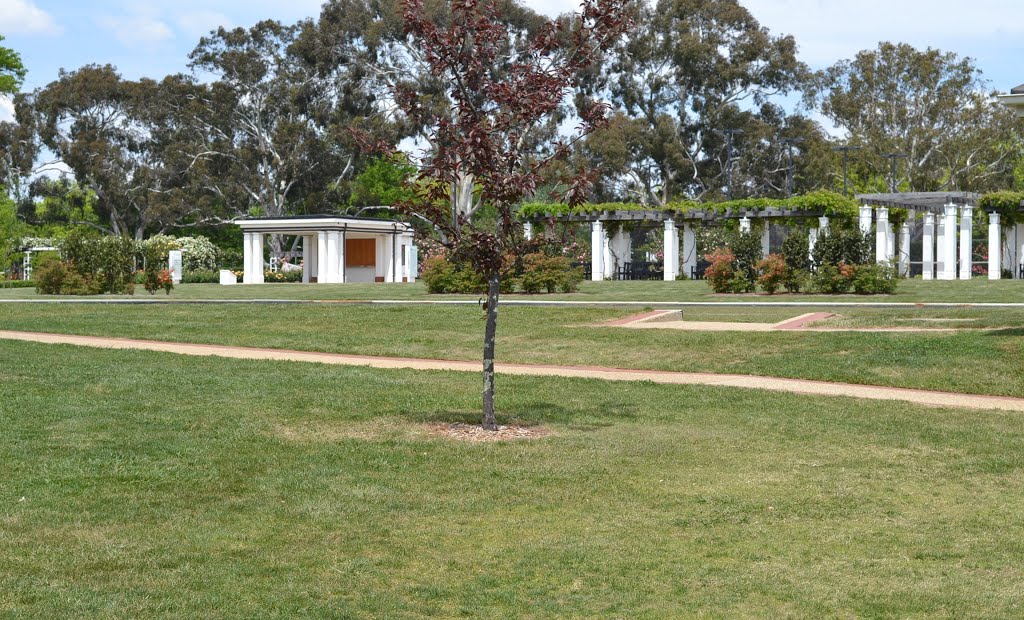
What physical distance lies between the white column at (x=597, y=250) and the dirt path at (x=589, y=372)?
113 ft

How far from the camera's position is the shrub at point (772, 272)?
98.4ft

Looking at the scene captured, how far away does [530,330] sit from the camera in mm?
20688

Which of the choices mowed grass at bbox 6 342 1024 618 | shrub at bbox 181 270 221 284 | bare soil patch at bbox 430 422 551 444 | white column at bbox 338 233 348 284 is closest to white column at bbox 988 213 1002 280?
white column at bbox 338 233 348 284

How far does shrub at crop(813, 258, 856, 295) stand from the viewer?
29.6 m

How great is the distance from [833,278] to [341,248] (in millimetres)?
29883

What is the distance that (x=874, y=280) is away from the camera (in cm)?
2955

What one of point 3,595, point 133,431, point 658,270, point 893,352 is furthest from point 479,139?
point 658,270

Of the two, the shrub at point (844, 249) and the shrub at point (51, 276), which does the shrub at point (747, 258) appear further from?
the shrub at point (51, 276)

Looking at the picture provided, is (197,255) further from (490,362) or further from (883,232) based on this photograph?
(490,362)

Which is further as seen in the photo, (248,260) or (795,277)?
(248,260)

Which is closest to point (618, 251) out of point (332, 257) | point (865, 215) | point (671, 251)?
point (671, 251)

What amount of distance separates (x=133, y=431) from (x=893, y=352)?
10.0 metres

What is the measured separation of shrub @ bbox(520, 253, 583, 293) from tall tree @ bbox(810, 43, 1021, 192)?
40231 mm

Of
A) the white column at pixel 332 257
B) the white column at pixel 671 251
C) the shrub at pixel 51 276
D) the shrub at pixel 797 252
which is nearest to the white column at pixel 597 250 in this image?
the white column at pixel 671 251
